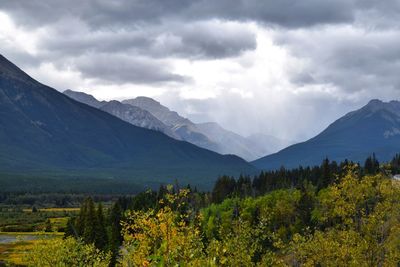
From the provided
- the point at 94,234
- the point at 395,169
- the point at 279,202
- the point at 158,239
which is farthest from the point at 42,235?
the point at 395,169

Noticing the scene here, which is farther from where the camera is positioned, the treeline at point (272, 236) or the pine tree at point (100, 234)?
the pine tree at point (100, 234)

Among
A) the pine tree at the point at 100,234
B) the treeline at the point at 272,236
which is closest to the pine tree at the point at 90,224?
the pine tree at the point at 100,234

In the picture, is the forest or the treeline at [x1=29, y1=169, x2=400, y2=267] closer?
the forest

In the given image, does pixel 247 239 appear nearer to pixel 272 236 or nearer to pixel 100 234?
pixel 272 236

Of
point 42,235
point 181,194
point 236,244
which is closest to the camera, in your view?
point 181,194

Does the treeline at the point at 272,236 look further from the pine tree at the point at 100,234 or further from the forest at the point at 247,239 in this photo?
the pine tree at the point at 100,234

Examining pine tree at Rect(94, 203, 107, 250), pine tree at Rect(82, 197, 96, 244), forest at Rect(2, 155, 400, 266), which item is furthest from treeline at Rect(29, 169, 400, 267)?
pine tree at Rect(94, 203, 107, 250)

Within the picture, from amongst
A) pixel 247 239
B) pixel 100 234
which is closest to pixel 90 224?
pixel 100 234

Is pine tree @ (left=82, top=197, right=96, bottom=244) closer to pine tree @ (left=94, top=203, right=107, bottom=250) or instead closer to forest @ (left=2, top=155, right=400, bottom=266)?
pine tree @ (left=94, top=203, right=107, bottom=250)

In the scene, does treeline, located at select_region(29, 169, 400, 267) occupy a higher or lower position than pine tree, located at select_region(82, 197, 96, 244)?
higher

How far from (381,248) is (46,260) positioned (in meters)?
29.6

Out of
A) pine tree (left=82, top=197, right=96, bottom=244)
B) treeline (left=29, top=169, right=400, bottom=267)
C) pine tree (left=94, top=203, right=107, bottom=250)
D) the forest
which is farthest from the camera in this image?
pine tree (left=94, top=203, right=107, bottom=250)

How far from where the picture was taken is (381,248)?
39812 mm

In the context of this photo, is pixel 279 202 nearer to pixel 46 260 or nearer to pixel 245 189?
pixel 245 189
